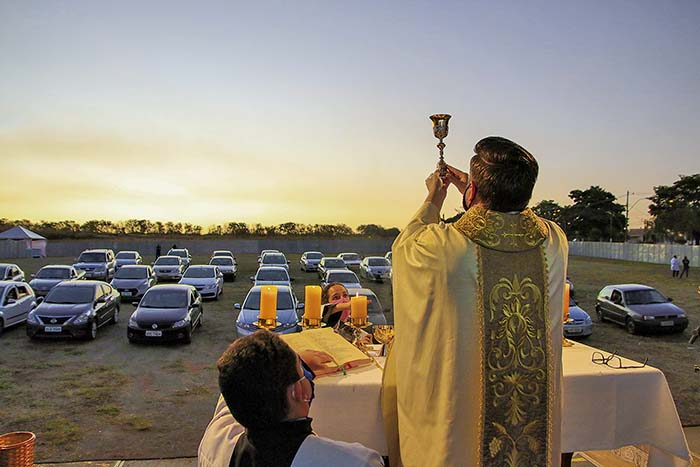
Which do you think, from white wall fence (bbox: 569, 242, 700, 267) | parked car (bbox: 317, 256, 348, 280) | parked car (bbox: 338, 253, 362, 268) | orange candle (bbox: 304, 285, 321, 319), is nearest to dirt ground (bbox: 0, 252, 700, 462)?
orange candle (bbox: 304, 285, 321, 319)

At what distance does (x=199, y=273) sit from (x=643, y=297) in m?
16.3

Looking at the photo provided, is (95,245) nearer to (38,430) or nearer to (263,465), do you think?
(38,430)

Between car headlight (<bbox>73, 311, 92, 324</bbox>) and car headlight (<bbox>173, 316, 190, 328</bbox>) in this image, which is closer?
car headlight (<bbox>173, 316, 190, 328</bbox>)

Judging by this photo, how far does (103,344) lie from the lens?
43.2ft

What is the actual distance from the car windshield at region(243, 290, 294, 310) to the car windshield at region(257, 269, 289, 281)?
7.92 m

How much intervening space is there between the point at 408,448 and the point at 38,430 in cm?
650

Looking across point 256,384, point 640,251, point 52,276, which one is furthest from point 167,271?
point 640,251

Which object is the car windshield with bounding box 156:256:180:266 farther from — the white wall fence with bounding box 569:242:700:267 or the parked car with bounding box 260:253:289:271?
the white wall fence with bounding box 569:242:700:267

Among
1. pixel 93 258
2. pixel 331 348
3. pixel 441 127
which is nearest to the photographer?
pixel 441 127

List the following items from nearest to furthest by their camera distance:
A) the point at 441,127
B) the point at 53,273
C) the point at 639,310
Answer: the point at 441,127, the point at 639,310, the point at 53,273

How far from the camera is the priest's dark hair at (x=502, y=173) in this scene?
2.36 meters

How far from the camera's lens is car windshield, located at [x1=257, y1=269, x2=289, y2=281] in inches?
870

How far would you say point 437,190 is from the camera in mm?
2695

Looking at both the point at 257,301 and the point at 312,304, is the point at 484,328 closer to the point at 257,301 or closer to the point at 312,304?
the point at 312,304
